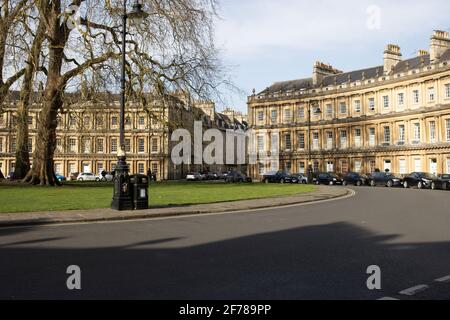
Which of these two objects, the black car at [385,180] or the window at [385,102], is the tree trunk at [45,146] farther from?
the window at [385,102]

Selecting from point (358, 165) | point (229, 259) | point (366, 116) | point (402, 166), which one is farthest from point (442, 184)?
point (366, 116)

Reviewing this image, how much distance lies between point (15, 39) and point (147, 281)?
22.0 metres

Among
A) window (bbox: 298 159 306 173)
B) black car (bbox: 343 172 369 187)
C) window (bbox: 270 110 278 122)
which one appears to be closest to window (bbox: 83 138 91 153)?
black car (bbox: 343 172 369 187)

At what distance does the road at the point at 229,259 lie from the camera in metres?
6.25

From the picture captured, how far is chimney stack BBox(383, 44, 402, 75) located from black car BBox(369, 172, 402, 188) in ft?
96.5

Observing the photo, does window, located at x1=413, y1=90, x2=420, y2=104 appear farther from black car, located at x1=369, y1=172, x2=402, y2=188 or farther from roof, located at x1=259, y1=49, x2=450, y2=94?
black car, located at x1=369, y1=172, x2=402, y2=188

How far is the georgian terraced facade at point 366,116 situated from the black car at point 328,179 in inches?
342

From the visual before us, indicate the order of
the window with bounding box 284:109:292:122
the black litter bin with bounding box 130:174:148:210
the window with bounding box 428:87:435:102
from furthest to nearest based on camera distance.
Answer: the window with bounding box 284:109:292:122, the window with bounding box 428:87:435:102, the black litter bin with bounding box 130:174:148:210

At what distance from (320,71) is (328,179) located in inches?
1512

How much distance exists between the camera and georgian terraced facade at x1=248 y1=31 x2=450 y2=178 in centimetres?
6681

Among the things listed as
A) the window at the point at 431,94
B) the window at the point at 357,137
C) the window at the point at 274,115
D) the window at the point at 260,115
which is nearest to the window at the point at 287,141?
the window at the point at 274,115
